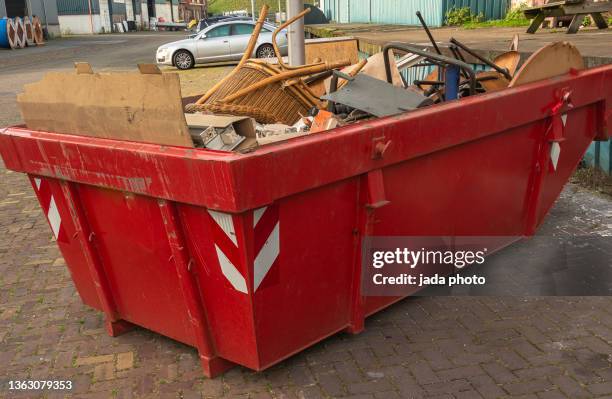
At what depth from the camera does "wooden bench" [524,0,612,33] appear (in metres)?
10.3

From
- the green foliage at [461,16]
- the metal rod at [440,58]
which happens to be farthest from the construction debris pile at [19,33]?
the metal rod at [440,58]

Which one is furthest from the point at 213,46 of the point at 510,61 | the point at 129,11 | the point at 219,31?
the point at 129,11

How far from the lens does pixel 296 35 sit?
5.09 metres

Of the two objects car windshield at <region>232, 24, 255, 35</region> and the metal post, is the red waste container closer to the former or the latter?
the metal post

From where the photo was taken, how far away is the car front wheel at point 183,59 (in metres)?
19.1

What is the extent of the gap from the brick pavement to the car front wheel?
16.1 meters

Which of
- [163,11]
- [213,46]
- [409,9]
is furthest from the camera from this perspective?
[163,11]

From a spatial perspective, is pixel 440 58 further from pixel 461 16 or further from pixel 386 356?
pixel 461 16

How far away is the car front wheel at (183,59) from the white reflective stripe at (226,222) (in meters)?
17.6

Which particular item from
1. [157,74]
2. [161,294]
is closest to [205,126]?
[157,74]

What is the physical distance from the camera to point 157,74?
97.6 inches

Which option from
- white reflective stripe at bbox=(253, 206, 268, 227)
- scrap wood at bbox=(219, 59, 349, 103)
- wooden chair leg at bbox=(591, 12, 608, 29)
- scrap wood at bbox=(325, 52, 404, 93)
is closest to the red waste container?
white reflective stripe at bbox=(253, 206, 268, 227)

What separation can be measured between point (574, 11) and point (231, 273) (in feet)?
32.8

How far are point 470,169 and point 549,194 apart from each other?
1.12 m
